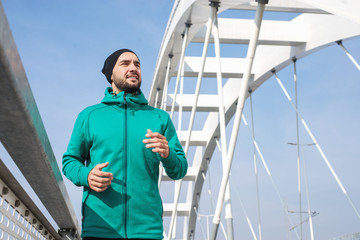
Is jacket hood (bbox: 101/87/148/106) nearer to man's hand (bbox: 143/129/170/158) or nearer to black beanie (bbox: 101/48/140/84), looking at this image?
black beanie (bbox: 101/48/140/84)

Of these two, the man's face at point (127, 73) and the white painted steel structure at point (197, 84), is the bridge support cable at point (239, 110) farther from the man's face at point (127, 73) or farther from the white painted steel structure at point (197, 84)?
the man's face at point (127, 73)

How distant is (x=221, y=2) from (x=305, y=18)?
10.0ft

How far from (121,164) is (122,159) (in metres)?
0.02

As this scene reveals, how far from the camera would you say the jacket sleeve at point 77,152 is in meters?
1.72

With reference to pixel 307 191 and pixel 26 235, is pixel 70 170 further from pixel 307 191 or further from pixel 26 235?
pixel 307 191

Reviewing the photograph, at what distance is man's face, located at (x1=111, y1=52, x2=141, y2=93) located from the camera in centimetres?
185

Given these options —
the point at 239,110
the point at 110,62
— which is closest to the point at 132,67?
the point at 110,62

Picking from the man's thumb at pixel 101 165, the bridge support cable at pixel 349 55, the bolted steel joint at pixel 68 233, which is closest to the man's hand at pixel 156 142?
the man's thumb at pixel 101 165

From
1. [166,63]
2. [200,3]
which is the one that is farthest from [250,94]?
[200,3]

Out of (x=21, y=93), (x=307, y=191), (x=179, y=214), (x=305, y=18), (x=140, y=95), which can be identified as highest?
(x=305, y=18)

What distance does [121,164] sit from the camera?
5.61ft

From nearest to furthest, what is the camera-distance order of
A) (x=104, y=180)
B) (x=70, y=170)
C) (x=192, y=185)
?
(x=104, y=180) → (x=70, y=170) → (x=192, y=185)

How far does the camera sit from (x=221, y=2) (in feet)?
26.2

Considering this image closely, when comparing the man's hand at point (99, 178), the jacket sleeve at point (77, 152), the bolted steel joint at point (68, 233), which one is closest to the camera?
the man's hand at point (99, 178)
